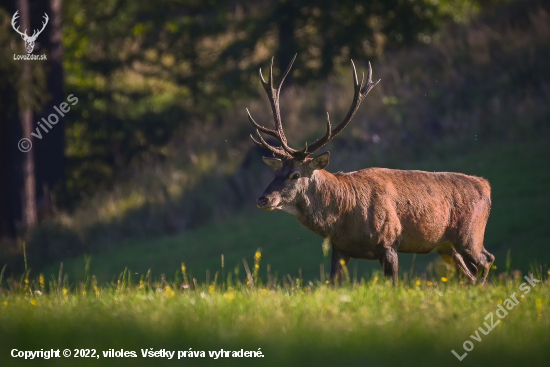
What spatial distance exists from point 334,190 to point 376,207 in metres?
0.54

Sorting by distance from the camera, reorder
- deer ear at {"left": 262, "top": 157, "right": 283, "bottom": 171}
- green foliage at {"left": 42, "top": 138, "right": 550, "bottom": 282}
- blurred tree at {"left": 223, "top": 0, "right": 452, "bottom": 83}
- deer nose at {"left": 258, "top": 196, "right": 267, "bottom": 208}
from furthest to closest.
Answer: blurred tree at {"left": 223, "top": 0, "right": 452, "bottom": 83}, green foliage at {"left": 42, "top": 138, "right": 550, "bottom": 282}, deer ear at {"left": 262, "top": 157, "right": 283, "bottom": 171}, deer nose at {"left": 258, "top": 196, "right": 267, "bottom": 208}

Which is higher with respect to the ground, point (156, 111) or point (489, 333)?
point (156, 111)

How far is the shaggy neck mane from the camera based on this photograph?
7.75m

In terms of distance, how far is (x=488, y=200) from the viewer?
8766mm

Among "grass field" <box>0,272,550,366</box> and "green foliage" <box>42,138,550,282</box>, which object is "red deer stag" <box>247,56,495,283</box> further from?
"green foliage" <box>42,138,550,282</box>

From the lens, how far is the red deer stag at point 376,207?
7.65 meters

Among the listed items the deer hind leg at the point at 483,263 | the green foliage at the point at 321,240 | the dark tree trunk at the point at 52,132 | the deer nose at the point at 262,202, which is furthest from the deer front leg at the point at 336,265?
the dark tree trunk at the point at 52,132

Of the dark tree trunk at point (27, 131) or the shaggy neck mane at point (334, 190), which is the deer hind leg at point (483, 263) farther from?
the dark tree trunk at point (27, 131)

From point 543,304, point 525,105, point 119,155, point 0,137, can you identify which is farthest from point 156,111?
point 543,304

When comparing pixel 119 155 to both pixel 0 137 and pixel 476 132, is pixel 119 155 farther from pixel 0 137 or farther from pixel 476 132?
pixel 476 132

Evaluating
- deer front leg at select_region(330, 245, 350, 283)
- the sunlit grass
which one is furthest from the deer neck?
the sunlit grass

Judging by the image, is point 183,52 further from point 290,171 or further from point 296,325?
point 296,325

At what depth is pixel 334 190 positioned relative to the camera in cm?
788

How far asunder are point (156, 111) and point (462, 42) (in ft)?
32.0
